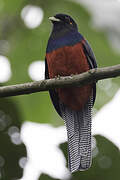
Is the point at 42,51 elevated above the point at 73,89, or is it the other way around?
the point at 42,51

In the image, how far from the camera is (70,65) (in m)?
3.70

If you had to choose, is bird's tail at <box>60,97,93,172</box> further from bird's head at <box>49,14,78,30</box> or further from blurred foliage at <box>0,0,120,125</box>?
bird's head at <box>49,14,78,30</box>

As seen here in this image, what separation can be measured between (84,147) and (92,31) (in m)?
1.23

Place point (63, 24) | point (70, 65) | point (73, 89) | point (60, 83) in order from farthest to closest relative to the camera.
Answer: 1. point (63, 24)
2. point (73, 89)
3. point (70, 65)
4. point (60, 83)

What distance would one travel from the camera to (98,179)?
2336mm

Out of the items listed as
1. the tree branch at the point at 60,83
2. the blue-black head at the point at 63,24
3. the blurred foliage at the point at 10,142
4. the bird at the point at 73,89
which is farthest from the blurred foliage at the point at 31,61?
the blue-black head at the point at 63,24

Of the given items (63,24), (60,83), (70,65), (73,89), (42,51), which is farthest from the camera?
(63,24)

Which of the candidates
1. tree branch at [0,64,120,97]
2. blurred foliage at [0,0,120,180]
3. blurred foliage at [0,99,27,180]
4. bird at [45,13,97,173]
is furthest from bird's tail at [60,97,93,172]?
tree branch at [0,64,120,97]

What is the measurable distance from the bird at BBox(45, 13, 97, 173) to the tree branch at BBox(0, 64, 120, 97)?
0.87 m

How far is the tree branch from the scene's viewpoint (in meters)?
2.54

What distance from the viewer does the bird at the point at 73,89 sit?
12.1 feet

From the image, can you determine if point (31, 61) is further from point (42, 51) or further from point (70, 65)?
point (70, 65)

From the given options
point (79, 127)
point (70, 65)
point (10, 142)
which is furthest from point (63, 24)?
point (10, 142)

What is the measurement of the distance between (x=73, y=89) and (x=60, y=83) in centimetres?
113
